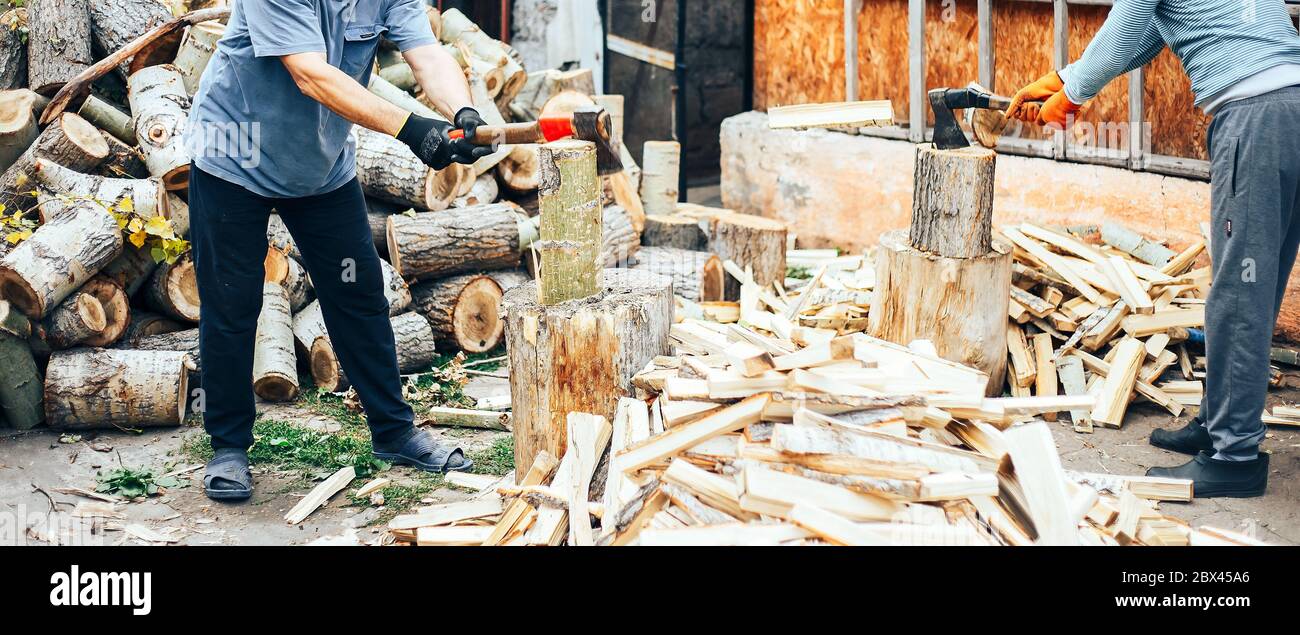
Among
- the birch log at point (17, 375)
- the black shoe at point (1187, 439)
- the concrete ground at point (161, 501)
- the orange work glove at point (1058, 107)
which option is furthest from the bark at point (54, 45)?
the black shoe at point (1187, 439)

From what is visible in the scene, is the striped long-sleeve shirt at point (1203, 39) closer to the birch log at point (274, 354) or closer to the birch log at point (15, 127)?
the birch log at point (274, 354)

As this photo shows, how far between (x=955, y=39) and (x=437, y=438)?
4.04m

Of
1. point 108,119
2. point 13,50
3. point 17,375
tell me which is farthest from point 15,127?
point 17,375

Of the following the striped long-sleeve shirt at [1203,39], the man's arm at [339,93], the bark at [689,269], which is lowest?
the bark at [689,269]

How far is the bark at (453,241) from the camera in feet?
18.9

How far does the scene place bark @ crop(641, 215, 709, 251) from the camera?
6.89 m

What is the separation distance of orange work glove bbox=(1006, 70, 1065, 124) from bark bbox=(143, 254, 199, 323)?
3.69 metres

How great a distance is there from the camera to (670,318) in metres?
3.97

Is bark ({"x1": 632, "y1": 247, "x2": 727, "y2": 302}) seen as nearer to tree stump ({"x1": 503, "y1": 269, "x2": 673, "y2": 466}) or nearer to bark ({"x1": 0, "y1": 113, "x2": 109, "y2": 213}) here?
tree stump ({"x1": 503, "y1": 269, "x2": 673, "y2": 466})

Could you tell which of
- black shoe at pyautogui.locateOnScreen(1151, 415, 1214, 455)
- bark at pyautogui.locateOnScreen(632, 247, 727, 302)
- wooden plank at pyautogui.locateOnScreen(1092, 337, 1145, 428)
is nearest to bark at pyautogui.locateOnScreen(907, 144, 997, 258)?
wooden plank at pyautogui.locateOnScreen(1092, 337, 1145, 428)

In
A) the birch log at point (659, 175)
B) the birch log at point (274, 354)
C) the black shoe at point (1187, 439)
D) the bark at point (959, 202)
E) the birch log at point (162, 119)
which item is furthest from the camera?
the birch log at point (659, 175)

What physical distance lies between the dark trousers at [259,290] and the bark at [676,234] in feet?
9.25

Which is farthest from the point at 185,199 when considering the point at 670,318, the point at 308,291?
the point at 670,318

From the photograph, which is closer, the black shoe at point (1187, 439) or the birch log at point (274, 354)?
the black shoe at point (1187, 439)
